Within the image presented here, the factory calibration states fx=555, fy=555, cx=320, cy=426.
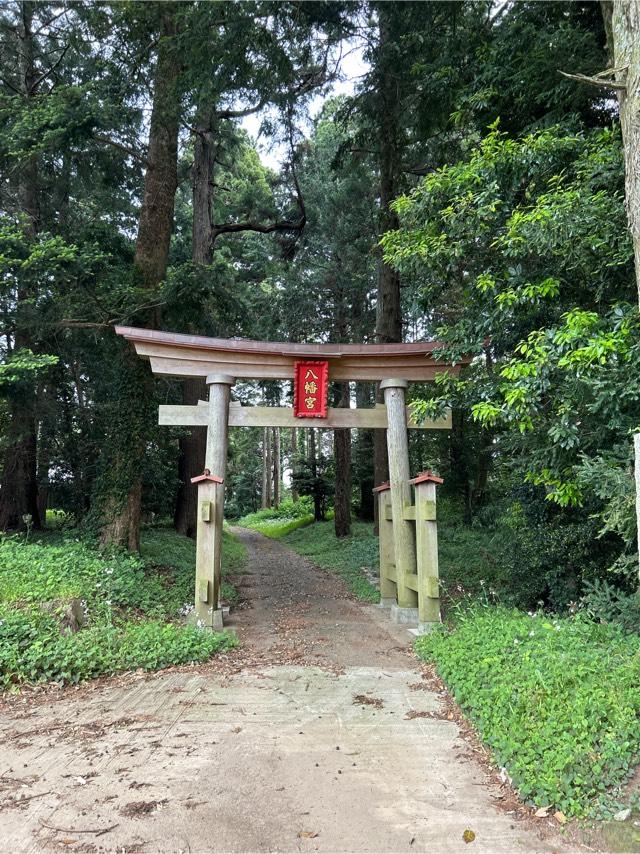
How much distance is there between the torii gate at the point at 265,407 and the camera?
261 inches

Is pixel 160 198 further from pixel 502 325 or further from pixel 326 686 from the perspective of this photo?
pixel 326 686

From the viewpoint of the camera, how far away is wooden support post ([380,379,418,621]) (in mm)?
6996

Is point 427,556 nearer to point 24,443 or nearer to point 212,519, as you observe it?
point 212,519

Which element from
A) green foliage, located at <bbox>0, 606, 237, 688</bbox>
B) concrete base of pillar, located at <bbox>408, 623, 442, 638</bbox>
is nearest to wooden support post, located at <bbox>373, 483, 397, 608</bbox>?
concrete base of pillar, located at <bbox>408, 623, 442, 638</bbox>

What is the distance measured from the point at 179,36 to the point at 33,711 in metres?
8.13

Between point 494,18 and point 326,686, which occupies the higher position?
point 494,18

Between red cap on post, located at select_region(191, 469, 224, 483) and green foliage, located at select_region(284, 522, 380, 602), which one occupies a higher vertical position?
red cap on post, located at select_region(191, 469, 224, 483)

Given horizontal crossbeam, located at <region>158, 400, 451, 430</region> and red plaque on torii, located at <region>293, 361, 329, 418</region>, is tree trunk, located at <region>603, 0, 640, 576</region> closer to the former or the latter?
horizontal crossbeam, located at <region>158, 400, 451, 430</region>

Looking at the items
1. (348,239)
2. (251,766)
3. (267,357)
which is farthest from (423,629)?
(348,239)

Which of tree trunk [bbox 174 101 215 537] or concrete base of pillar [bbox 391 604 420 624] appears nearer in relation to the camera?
concrete base of pillar [bbox 391 604 420 624]

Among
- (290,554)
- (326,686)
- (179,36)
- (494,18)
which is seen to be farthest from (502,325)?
(290,554)

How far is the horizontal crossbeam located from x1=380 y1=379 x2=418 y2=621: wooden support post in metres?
0.17

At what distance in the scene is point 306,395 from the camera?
7191 mm

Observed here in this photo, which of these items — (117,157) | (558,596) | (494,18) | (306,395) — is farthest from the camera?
(117,157)
